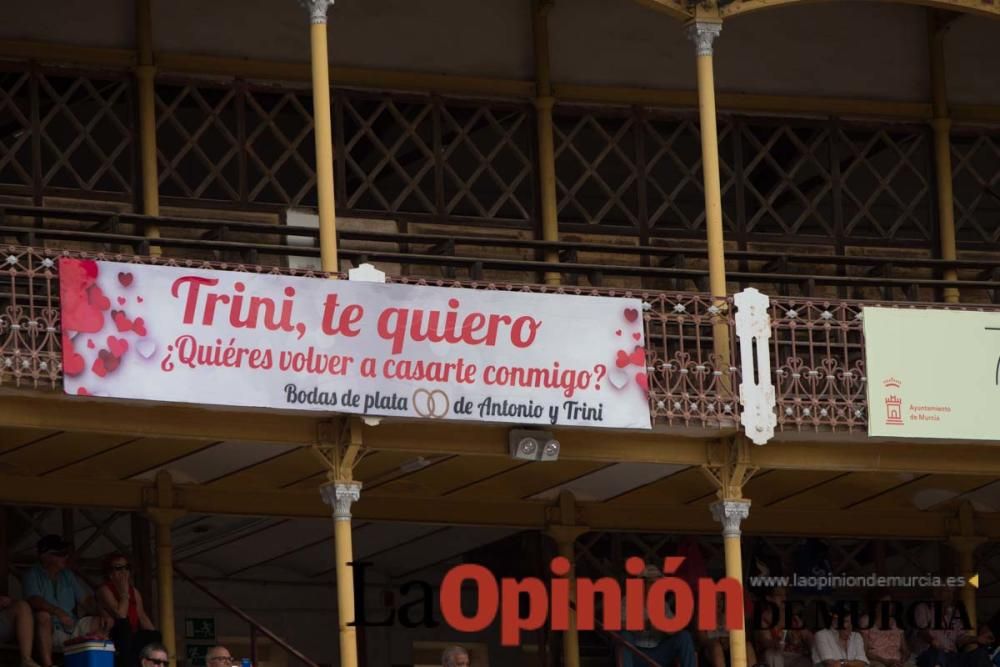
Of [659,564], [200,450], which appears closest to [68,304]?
[200,450]

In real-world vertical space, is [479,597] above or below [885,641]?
above

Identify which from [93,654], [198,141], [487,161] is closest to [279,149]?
[198,141]

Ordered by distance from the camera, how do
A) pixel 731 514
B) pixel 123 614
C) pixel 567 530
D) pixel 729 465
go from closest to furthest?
pixel 123 614 → pixel 731 514 → pixel 729 465 → pixel 567 530

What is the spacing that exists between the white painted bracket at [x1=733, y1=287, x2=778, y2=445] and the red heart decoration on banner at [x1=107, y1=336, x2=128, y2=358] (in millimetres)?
5507

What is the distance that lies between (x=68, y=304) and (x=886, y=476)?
8674mm

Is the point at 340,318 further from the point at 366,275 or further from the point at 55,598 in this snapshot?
the point at 55,598

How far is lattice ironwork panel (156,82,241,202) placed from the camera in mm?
23875

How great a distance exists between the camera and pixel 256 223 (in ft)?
77.8

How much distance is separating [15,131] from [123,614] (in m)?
5.03

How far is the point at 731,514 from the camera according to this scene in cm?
2180

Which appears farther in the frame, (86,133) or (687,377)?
(86,133)

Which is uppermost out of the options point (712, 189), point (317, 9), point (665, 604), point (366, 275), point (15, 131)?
point (317, 9)

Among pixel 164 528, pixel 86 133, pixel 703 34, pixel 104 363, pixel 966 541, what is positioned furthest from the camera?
pixel 966 541

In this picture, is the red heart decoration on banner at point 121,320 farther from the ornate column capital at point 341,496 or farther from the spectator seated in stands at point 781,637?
the spectator seated in stands at point 781,637
